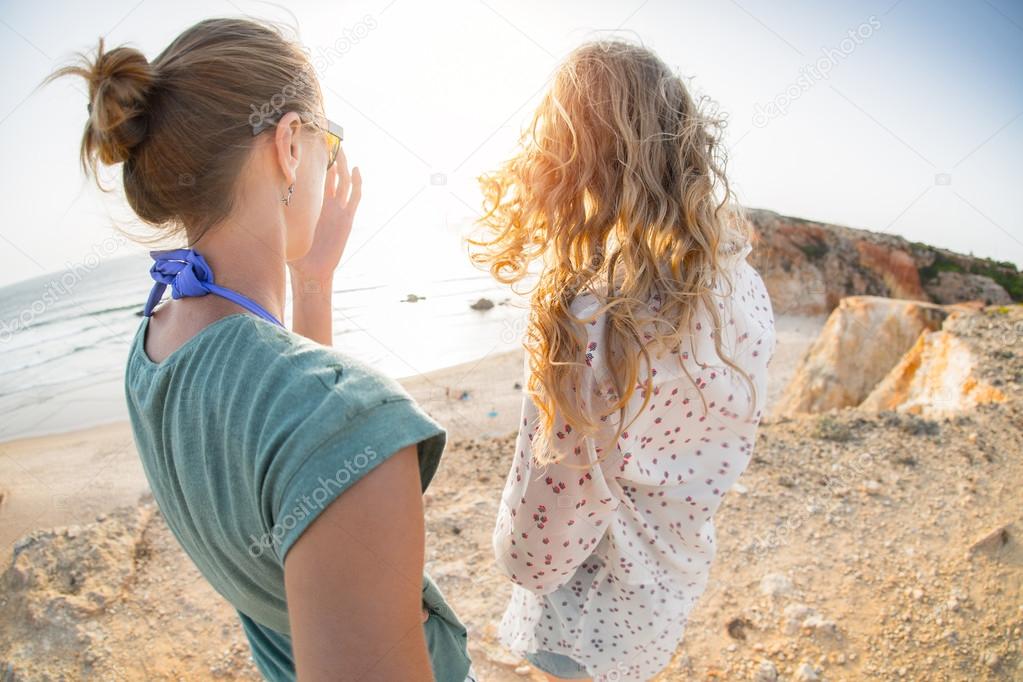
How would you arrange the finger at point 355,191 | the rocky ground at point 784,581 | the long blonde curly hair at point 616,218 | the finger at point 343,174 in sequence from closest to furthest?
1. the long blonde curly hair at point 616,218
2. the finger at point 343,174
3. the finger at point 355,191
4. the rocky ground at point 784,581

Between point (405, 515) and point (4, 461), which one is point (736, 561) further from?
point (4, 461)

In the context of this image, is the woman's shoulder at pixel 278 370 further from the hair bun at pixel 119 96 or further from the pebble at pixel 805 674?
the pebble at pixel 805 674

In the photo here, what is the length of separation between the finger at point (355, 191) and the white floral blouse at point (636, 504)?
0.76 metres

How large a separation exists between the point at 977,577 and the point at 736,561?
110cm

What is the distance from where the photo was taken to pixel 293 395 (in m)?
0.73

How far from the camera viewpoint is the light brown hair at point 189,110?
3.21ft

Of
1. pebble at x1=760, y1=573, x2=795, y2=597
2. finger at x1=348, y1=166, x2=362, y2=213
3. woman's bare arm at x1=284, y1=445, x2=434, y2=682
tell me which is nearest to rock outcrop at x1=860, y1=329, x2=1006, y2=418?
pebble at x1=760, y1=573, x2=795, y2=597

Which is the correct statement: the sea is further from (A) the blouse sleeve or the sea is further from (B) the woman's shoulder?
(B) the woman's shoulder

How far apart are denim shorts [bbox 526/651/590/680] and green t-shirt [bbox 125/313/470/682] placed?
1.06 meters

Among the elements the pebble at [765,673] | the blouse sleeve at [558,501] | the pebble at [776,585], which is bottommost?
the pebble at [765,673]

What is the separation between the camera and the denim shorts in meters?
1.76

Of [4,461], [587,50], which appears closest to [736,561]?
[587,50]

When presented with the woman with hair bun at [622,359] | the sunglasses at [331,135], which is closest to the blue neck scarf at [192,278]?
the sunglasses at [331,135]

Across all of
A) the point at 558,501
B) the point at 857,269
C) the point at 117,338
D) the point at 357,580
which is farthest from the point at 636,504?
the point at 857,269
